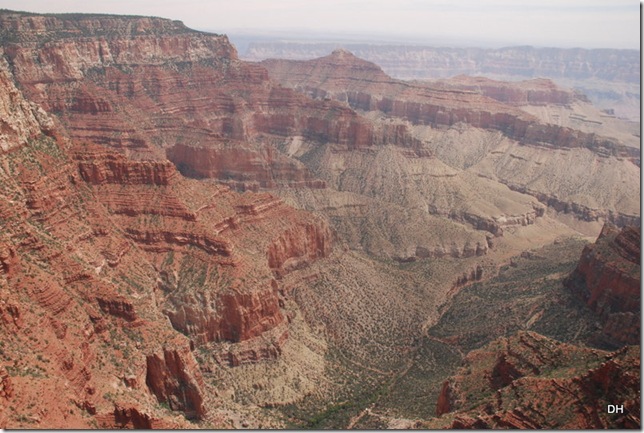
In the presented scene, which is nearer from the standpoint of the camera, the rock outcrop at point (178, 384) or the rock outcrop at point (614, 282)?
the rock outcrop at point (178, 384)

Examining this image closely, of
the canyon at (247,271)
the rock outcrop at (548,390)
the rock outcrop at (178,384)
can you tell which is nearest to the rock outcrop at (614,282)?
the canyon at (247,271)

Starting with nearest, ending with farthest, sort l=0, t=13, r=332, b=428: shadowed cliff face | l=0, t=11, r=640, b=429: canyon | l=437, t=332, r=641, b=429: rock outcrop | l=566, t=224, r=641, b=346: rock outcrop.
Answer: l=437, t=332, r=641, b=429: rock outcrop
l=0, t=13, r=332, b=428: shadowed cliff face
l=0, t=11, r=640, b=429: canyon
l=566, t=224, r=641, b=346: rock outcrop

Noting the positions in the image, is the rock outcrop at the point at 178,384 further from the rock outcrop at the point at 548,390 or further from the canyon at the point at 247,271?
the rock outcrop at the point at 548,390

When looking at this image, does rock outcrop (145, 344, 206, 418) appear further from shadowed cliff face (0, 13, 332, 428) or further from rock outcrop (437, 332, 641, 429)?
rock outcrop (437, 332, 641, 429)

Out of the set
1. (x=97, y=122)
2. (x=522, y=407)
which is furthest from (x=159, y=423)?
(x=97, y=122)

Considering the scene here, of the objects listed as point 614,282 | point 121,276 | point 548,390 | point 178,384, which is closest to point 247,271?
point 121,276

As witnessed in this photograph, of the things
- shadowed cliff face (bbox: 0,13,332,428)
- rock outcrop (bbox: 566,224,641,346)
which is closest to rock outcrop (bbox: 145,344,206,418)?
shadowed cliff face (bbox: 0,13,332,428)

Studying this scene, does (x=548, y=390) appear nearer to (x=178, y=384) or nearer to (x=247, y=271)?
(x=178, y=384)

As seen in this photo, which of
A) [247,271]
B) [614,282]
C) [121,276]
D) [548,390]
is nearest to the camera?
[548,390]

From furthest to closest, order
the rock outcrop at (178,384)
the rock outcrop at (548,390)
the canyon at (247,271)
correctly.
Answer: the rock outcrop at (178,384) < the canyon at (247,271) < the rock outcrop at (548,390)
